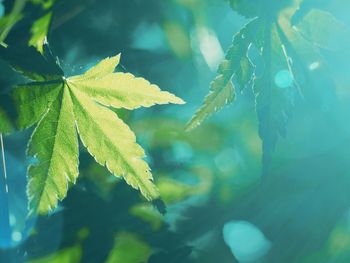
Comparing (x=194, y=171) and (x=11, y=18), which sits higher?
(x=11, y=18)

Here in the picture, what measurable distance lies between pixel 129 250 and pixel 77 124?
14cm

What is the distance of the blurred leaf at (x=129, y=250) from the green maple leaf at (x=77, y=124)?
0.08 meters

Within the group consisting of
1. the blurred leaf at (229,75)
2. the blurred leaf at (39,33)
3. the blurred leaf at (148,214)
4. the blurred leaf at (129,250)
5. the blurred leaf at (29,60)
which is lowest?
the blurred leaf at (129,250)

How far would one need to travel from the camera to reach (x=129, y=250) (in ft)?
1.26

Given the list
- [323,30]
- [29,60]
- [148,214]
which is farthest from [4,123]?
[323,30]

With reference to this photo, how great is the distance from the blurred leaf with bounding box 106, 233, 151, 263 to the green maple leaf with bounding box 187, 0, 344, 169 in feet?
0.46

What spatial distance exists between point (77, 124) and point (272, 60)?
191 millimetres

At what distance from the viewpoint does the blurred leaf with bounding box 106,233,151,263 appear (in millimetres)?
383

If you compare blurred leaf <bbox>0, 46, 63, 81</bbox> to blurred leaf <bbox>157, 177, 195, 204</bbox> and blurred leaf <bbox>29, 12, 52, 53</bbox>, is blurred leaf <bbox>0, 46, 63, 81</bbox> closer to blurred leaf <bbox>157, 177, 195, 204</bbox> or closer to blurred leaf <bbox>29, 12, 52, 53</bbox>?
blurred leaf <bbox>29, 12, 52, 53</bbox>

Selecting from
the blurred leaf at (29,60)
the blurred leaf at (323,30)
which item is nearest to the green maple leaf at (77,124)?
the blurred leaf at (29,60)

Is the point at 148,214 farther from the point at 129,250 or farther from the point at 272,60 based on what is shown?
the point at 272,60

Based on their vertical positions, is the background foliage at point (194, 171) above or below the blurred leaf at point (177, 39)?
below

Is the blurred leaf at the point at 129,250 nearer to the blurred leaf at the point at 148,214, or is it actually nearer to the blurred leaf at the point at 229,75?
the blurred leaf at the point at 148,214

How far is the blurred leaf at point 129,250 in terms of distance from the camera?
1.26 feet
